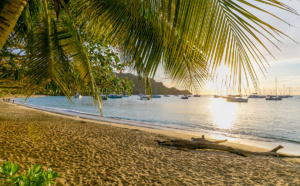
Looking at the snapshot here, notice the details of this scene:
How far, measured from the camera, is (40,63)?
8.63 ft

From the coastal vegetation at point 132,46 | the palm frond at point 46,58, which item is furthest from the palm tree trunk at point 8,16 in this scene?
the palm frond at point 46,58

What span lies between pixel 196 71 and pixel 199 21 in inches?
38.1

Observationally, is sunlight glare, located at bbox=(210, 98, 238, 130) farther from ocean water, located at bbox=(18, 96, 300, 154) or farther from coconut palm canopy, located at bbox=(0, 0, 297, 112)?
coconut palm canopy, located at bbox=(0, 0, 297, 112)

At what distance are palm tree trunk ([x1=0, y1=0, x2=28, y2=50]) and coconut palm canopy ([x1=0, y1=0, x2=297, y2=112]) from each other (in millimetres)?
12

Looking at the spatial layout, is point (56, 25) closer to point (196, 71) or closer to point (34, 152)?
point (196, 71)

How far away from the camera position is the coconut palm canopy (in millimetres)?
981

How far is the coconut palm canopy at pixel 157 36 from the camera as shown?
981mm

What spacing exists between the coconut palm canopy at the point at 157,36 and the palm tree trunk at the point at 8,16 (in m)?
Answer: 0.01

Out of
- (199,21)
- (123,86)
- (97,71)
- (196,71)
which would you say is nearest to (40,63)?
(196,71)

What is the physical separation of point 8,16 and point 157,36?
1307 mm

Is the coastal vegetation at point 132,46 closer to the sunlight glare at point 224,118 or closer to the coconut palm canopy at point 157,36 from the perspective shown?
the coconut palm canopy at point 157,36

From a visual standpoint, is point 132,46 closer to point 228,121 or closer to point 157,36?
point 157,36

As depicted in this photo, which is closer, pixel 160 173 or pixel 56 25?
pixel 56 25

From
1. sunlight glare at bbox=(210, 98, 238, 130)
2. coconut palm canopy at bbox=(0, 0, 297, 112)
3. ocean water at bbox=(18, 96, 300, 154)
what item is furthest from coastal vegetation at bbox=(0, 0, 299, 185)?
sunlight glare at bbox=(210, 98, 238, 130)
